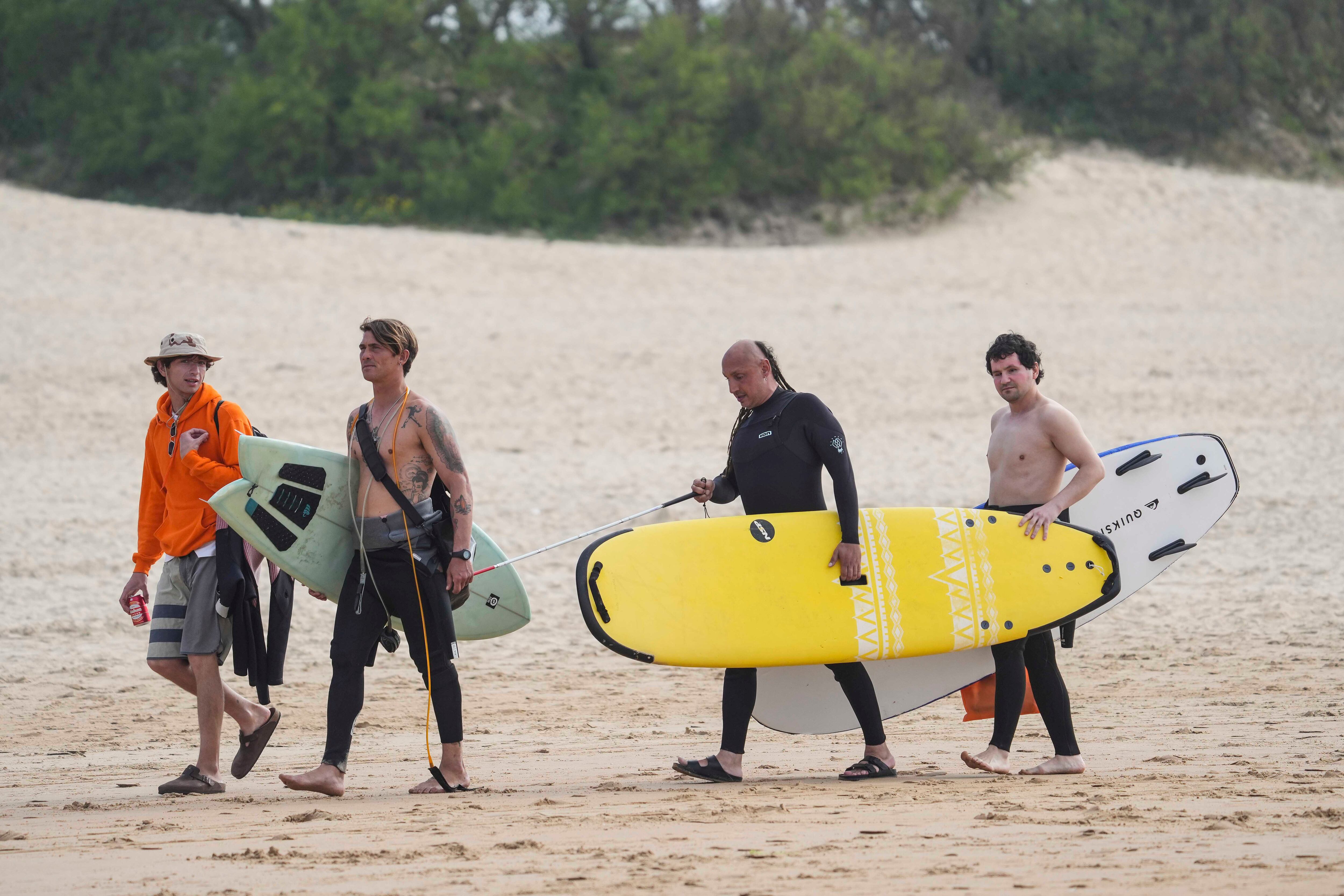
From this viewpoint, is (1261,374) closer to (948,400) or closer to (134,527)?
(948,400)

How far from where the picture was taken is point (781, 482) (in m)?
4.84

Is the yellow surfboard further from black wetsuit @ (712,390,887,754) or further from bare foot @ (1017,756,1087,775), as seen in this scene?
bare foot @ (1017,756,1087,775)

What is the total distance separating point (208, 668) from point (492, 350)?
1188cm

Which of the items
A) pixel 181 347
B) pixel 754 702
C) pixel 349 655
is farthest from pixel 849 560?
pixel 181 347

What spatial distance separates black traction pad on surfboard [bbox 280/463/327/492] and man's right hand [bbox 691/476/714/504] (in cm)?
133

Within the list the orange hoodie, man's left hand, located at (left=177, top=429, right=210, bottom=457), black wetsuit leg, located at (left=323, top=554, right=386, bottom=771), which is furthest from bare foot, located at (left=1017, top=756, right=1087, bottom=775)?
man's left hand, located at (left=177, top=429, right=210, bottom=457)

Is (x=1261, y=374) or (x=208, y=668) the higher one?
(x=1261, y=374)

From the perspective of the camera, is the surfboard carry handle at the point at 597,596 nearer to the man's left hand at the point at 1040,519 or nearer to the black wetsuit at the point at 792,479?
the black wetsuit at the point at 792,479

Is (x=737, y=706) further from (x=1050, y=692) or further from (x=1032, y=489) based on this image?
(x=1032, y=489)

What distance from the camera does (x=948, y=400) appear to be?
1458 cm

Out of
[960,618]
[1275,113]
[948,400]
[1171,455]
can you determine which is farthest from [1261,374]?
[1275,113]

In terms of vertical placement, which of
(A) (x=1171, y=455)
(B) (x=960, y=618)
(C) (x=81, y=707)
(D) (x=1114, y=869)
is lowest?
(C) (x=81, y=707)

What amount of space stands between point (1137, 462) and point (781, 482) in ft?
5.93

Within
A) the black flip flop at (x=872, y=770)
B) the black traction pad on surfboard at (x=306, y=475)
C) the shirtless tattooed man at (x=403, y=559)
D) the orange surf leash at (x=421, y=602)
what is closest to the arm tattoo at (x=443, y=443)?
the shirtless tattooed man at (x=403, y=559)
